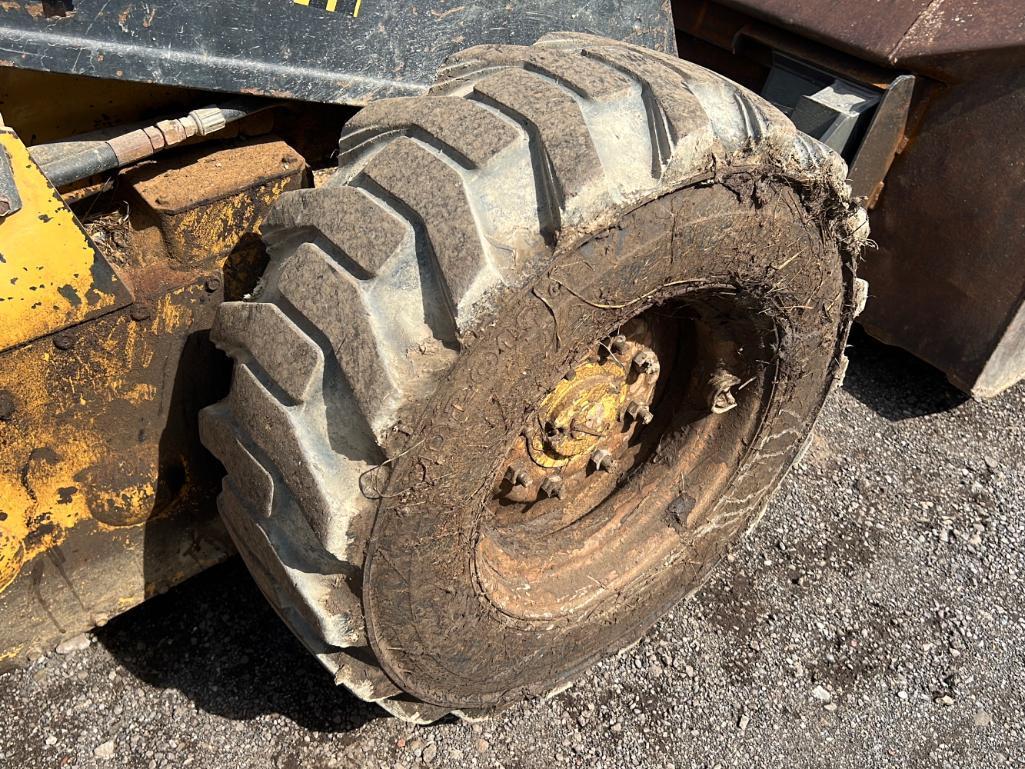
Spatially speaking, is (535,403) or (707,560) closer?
(535,403)

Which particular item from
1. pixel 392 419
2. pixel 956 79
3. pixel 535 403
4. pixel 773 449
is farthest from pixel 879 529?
pixel 392 419

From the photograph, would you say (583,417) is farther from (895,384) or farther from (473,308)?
(895,384)

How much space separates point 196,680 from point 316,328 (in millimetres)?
1217

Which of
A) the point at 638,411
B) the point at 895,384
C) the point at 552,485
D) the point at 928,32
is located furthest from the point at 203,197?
the point at 895,384

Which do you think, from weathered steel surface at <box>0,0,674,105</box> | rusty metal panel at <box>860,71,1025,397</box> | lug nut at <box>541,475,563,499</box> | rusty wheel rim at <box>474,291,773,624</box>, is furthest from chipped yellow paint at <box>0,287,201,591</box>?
rusty metal panel at <box>860,71,1025,397</box>

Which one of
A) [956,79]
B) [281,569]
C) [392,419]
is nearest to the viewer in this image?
[392,419]

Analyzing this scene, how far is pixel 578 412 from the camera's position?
1.84m

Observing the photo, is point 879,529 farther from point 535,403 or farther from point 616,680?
point 535,403

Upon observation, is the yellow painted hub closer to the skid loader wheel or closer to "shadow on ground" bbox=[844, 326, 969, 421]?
the skid loader wheel

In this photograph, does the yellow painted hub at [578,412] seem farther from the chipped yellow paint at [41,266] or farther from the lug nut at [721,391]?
the chipped yellow paint at [41,266]

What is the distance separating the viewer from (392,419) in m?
1.26

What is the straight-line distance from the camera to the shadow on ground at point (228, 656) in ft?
6.65

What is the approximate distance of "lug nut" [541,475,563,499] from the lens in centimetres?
197

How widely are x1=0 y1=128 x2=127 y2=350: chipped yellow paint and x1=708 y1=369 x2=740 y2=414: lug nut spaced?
131 centimetres
